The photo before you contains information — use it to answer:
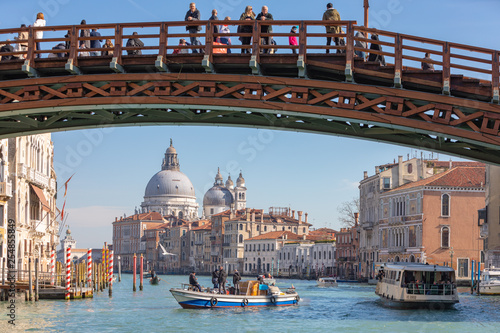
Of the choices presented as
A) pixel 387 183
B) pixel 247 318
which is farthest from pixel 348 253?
pixel 247 318

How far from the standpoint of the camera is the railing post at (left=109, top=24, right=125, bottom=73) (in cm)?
1247

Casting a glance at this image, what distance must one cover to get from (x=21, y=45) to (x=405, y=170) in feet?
173

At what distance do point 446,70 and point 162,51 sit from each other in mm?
3823

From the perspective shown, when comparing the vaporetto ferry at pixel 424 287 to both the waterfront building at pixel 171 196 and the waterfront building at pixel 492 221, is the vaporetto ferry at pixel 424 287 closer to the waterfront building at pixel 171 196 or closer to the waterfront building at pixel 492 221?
the waterfront building at pixel 492 221

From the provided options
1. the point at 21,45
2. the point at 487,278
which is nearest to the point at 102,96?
the point at 21,45

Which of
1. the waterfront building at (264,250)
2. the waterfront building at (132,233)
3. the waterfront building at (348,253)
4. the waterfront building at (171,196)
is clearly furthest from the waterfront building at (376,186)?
the waterfront building at (171,196)

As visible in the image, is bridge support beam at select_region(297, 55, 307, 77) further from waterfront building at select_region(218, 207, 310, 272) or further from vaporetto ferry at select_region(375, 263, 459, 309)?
waterfront building at select_region(218, 207, 310, 272)

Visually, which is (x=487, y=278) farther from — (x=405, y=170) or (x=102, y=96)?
(x=102, y=96)

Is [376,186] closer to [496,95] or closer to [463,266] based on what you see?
[463,266]

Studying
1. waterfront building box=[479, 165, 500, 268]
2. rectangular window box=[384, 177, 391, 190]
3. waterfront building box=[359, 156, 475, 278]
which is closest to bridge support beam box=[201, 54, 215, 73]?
waterfront building box=[479, 165, 500, 268]

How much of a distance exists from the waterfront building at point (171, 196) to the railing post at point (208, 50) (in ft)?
475

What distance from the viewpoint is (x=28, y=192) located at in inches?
1545

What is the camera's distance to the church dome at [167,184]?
160375 mm

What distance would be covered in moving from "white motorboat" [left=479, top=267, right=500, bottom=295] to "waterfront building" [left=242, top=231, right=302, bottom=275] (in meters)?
60.3
